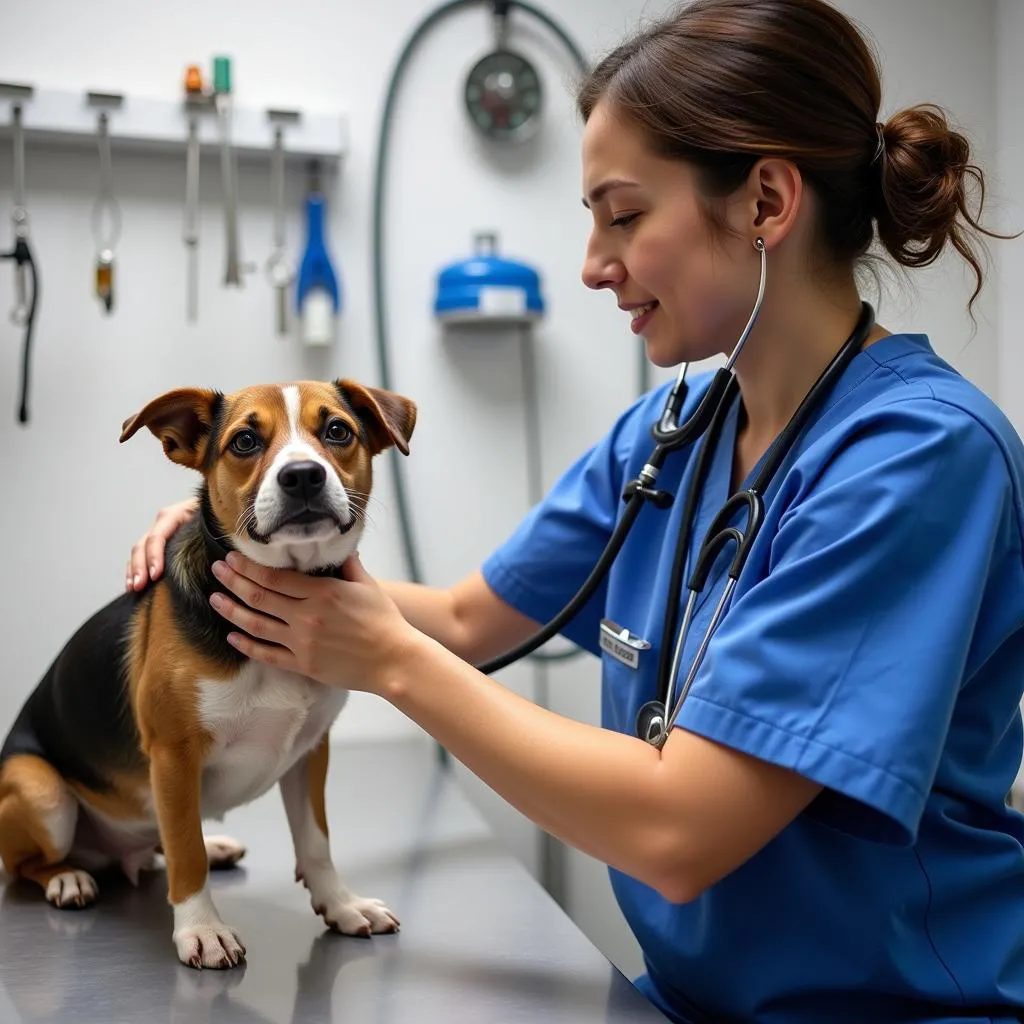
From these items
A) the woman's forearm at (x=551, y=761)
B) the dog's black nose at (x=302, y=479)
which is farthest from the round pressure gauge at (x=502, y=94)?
the woman's forearm at (x=551, y=761)

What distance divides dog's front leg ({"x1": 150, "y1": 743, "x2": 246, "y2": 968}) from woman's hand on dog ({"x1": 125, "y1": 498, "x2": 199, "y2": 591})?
22cm

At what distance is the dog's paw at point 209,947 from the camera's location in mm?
989

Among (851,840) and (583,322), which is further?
(583,322)

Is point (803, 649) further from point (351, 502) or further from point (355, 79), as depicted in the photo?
point (355, 79)

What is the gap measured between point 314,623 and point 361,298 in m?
0.97

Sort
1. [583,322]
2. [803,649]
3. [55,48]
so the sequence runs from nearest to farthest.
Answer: [803,649], [55,48], [583,322]

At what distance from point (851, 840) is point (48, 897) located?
82 centimetres

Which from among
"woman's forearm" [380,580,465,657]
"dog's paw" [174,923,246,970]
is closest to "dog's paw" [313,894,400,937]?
"dog's paw" [174,923,246,970]

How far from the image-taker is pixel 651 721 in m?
1.02

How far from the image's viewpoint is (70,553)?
5.76 feet

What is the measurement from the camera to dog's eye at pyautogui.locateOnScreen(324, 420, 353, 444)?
111 cm

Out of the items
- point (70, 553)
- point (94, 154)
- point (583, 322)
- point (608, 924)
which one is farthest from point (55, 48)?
point (608, 924)

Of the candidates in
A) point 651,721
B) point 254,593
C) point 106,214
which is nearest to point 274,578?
point 254,593

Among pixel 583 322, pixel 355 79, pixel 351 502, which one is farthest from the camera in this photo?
pixel 583 322
